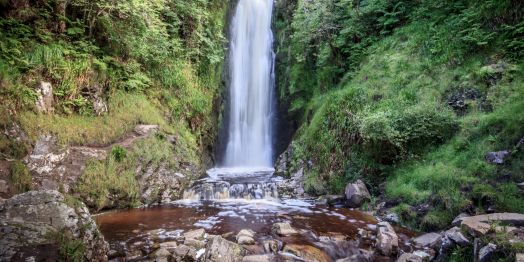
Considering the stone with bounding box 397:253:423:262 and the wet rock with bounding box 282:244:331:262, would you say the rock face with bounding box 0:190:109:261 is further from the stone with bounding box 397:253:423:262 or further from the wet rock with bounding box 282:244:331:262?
the stone with bounding box 397:253:423:262

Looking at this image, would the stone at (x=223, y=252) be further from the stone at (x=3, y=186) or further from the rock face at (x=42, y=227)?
the stone at (x=3, y=186)

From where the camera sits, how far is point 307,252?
6.10 m

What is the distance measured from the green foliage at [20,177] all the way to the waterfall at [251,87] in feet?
31.9

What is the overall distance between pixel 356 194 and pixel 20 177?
8407 mm

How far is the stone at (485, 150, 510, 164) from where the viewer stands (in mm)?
7215

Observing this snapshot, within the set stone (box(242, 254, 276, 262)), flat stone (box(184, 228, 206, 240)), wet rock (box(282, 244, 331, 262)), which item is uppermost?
flat stone (box(184, 228, 206, 240))

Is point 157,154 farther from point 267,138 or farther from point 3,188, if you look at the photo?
point 267,138

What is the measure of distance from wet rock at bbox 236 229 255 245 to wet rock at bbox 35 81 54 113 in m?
6.18

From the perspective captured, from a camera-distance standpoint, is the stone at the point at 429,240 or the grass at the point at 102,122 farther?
the grass at the point at 102,122

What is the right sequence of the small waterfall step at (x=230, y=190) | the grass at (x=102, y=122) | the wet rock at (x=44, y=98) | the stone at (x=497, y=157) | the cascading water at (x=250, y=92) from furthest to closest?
the cascading water at (x=250, y=92), the small waterfall step at (x=230, y=190), the wet rock at (x=44, y=98), the grass at (x=102, y=122), the stone at (x=497, y=157)

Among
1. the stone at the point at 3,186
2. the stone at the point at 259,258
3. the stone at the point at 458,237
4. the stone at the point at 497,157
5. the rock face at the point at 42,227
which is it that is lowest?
the stone at the point at 259,258

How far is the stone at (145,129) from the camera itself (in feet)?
35.3

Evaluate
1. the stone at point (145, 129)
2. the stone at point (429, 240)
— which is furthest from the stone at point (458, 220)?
the stone at point (145, 129)

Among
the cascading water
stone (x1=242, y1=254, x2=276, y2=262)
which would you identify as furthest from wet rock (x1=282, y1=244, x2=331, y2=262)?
the cascading water
